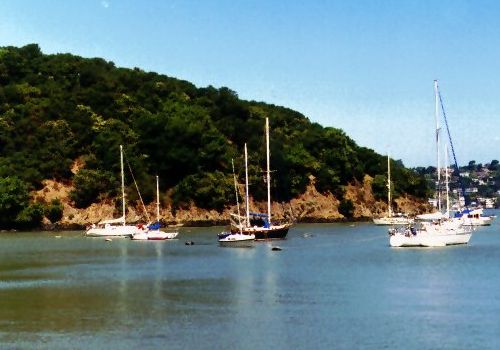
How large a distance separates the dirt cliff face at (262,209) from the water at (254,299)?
44.1 metres

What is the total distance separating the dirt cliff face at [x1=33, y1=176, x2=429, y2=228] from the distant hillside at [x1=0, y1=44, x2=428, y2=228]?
129 cm

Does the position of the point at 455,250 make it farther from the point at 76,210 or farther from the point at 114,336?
the point at 76,210

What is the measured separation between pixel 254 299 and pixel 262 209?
92300 mm

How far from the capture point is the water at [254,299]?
3150 centimetres

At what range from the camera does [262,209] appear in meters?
134

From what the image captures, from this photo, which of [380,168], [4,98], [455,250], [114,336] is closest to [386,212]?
[380,168]

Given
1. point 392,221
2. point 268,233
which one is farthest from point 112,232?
point 392,221

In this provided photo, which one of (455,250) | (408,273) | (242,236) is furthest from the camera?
(242,236)

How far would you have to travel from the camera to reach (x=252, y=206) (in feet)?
434

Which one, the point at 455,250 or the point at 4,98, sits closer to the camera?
the point at 455,250

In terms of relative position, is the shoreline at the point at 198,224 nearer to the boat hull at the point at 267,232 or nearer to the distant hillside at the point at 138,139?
the distant hillside at the point at 138,139

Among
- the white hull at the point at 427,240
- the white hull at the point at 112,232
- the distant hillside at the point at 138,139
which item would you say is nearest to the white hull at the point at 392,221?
the distant hillside at the point at 138,139

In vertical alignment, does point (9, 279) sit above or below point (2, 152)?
below

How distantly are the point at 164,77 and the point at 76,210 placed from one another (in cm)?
4044
